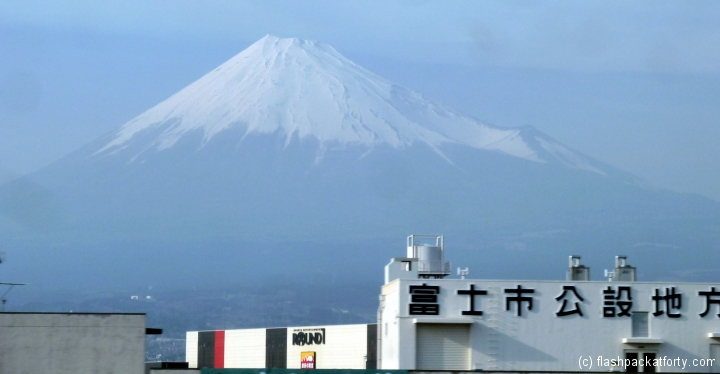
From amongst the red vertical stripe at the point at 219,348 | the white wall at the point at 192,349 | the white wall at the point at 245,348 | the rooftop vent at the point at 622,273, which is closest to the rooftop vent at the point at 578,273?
the rooftop vent at the point at 622,273

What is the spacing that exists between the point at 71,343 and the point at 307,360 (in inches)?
1516

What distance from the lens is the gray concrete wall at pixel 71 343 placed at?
43250 millimetres

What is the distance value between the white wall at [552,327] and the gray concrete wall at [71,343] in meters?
13.4

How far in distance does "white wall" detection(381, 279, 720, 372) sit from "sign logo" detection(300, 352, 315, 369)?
27976 millimetres

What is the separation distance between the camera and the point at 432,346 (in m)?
52.1

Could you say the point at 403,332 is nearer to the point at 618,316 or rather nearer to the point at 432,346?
the point at 432,346

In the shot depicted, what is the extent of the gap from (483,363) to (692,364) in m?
9.76

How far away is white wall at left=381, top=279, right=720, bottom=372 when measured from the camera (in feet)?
171

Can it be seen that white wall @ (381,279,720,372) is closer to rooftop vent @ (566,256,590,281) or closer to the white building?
the white building

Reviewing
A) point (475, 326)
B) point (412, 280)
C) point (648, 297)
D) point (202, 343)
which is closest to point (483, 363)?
point (475, 326)

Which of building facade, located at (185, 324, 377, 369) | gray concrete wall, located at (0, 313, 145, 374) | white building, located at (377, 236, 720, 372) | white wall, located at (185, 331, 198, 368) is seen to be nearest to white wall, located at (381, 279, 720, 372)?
white building, located at (377, 236, 720, 372)

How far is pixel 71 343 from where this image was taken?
43531 mm

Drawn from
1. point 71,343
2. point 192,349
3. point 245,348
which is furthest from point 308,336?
point 71,343

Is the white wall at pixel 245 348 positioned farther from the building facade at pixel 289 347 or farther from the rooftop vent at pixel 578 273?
the rooftop vent at pixel 578 273
